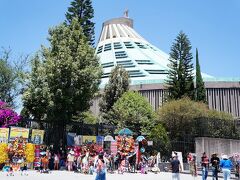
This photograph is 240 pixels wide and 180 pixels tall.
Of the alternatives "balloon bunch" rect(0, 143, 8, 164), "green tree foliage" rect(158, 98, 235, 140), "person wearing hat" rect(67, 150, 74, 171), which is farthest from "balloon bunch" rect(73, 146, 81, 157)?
"green tree foliage" rect(158, 98, 235, 140)

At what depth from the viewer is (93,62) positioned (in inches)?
1006

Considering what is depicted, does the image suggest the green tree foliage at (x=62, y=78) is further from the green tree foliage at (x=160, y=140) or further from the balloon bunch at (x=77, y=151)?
the green tree foliage at (x=160, y=140)

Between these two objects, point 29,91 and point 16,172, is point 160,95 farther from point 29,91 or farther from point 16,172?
point 16,172

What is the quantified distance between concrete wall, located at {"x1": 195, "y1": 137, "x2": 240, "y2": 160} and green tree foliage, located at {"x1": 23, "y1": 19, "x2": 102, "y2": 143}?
899 centimetres

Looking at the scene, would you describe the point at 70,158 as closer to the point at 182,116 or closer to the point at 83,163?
the point at 83,163

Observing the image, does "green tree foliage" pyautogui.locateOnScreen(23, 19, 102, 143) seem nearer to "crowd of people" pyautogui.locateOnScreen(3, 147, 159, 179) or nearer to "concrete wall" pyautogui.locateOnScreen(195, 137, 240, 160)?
"crowd of people" pyautogui.locateOnScreen(3, 147, 159, 179)

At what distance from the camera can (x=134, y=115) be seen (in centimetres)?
3122

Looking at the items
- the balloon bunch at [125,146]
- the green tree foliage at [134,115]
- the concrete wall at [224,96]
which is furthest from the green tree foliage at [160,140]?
the concrete wall at [224,96]

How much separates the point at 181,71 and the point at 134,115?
30.4ft

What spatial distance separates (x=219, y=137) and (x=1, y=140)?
1676cm

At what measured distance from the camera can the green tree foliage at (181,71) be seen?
3631cm

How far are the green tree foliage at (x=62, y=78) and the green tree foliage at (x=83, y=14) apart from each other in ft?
29.9

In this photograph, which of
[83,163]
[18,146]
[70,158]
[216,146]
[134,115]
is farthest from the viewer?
[134,115]

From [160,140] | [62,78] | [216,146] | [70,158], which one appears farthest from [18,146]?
[216,146]
